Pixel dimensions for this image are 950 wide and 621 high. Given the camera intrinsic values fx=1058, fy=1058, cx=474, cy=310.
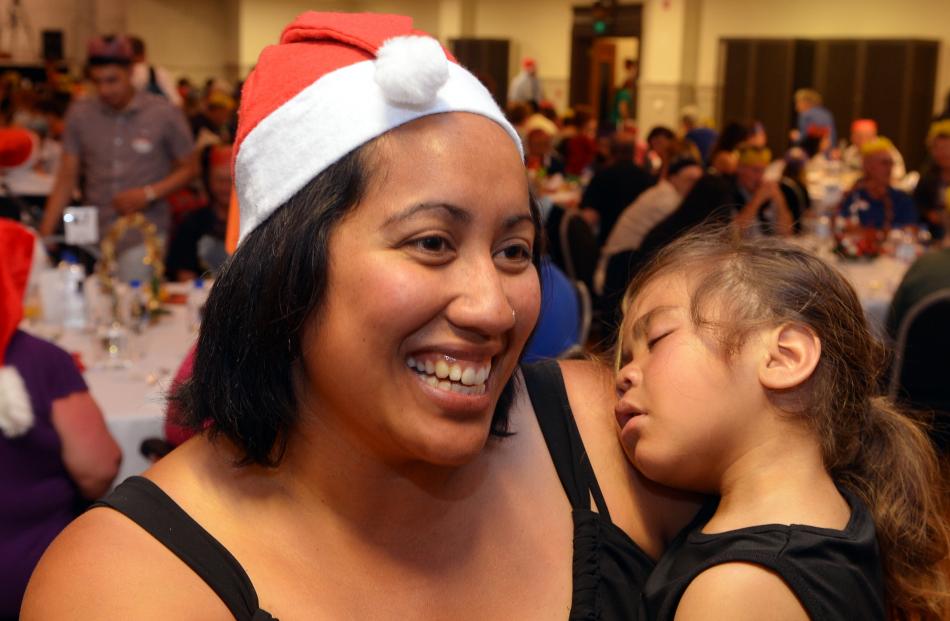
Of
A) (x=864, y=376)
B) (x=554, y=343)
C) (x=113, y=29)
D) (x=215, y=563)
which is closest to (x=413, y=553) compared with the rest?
(x=215, y=563)

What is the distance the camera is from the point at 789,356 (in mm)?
1382

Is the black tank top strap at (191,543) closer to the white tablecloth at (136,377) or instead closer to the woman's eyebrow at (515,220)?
the woman's eyebrow at (515,220)

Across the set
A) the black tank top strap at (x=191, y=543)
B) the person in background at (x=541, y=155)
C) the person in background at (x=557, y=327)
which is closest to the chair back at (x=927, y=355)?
the person in background at (x=557, y=327)

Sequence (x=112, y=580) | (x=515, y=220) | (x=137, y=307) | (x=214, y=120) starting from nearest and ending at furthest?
(x=112, y=580) → (x=515, y=220) → (x=137, y=307) → (x=214, y=120)

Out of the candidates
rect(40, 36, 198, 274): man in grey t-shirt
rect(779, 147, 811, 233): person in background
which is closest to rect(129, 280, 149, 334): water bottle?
rect(40, 36, 198, 274): man in grey t-shirt

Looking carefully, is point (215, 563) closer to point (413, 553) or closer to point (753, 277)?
point (413, 553)

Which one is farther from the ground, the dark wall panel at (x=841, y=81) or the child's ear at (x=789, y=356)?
the dark wall panel at (x=841, y=81)

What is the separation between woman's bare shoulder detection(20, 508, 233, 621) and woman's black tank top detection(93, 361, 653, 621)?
0.01m

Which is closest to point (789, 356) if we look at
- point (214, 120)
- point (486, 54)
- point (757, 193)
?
point (757, 193)

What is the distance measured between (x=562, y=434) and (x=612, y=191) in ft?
20.5

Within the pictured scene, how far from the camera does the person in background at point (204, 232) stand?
5.16 meters

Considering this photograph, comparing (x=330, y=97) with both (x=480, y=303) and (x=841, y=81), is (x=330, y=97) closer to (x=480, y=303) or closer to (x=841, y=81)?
(x=480, y=303)

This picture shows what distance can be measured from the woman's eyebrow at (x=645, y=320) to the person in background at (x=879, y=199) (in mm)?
6179

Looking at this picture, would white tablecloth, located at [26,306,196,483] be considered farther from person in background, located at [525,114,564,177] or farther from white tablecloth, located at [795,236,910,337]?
person in background, located at [525,114,564,177]
